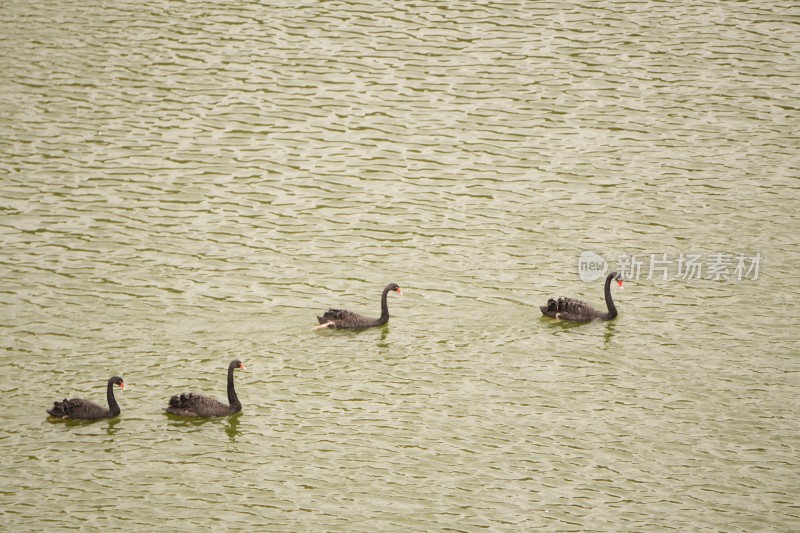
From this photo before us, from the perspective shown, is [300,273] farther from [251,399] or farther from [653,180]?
[653,180]

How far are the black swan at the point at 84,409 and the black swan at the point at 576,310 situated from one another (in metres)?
8.57

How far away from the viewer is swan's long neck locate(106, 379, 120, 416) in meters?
19.6

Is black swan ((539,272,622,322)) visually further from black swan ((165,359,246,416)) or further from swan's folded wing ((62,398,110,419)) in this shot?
swan's folded wing ((62,398,110,419))

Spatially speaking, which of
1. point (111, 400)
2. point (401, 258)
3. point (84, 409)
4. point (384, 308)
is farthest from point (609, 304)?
point (84, 409)

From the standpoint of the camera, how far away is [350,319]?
74.8 ft

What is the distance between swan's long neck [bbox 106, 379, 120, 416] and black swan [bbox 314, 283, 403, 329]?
448 centimetres

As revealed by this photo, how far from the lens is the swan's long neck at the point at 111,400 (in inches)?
773

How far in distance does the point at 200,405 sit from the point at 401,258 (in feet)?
24.4

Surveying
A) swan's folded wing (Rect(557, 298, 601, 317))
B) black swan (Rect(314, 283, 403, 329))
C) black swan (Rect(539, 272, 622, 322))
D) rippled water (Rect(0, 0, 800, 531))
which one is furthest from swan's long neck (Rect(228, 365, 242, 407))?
swan's folded wing (Rect(557, 298, 601, 317))

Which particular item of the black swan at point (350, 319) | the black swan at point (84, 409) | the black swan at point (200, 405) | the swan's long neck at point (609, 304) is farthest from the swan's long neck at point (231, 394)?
the swan's long neck at point (609, 304)

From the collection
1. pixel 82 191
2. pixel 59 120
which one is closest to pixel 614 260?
pixel 82 191

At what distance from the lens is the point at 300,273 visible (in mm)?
25250

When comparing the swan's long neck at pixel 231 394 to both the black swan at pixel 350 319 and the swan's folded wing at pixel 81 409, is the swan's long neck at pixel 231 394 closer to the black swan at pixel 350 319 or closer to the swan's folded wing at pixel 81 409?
the swan's folded wing at pixel 81 409

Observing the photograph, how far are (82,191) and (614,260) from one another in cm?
1323
